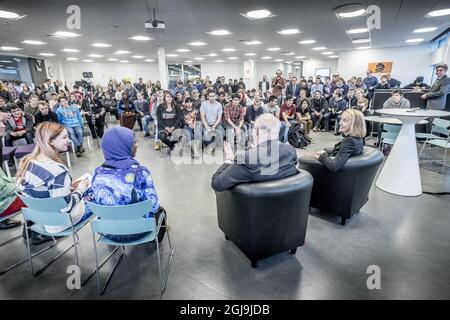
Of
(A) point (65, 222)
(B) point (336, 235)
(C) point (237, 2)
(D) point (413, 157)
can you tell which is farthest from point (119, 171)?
(C) point (237, 2)

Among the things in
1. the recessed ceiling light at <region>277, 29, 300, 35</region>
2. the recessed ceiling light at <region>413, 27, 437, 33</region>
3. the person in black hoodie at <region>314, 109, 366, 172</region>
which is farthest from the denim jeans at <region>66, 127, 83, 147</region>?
the recessed ceiling light at <region>413, 27, 437, 33</region>

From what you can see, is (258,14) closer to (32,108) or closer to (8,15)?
(32,108)

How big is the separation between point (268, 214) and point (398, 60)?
1402cm

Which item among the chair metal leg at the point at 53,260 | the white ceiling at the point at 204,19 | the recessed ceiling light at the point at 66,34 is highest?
the recessed ceiling light at the point at 66,34

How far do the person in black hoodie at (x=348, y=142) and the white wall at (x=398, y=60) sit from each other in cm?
1245

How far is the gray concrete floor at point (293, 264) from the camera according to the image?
179 cm

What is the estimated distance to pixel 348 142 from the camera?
2379 mm

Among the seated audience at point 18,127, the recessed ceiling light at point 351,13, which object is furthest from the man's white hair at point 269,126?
the recessed ceiling light at point 351,13

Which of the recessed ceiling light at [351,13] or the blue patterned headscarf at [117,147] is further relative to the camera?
the recessed ceiling light at [351,13]

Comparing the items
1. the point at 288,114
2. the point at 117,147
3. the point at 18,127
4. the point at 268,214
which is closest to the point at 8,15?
the point at 18,127

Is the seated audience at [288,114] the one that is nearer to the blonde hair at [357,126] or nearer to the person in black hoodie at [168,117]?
the person in black hoodie at [168,117]

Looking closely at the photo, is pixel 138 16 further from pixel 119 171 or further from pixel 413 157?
pixel 413 157

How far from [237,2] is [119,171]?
433 centimetres
